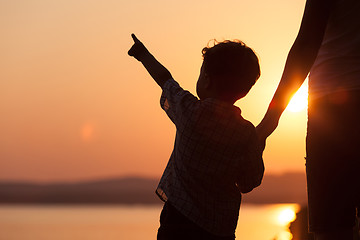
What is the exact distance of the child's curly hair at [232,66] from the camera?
3351mm

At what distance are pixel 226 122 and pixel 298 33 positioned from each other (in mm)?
587

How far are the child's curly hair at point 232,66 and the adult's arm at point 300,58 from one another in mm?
177

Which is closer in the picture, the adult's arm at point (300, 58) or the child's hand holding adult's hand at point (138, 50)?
the adult's arm at point (300, 58)

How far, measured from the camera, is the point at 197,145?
335 centimetres

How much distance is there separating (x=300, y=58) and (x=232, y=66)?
0.35 meters

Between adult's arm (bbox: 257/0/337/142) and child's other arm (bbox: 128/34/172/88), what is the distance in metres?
0.60

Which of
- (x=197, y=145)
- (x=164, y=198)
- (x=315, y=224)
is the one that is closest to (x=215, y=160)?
(x=197, y=145)

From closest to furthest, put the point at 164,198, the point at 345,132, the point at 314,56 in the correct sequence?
1. the point at 345,132
2. the point at 314,56
3. the point at 164,198

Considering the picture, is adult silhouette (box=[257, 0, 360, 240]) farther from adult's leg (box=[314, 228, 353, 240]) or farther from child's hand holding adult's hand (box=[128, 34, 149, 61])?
child's hand holding adult's hand (box=[128, 34, 149, 61])

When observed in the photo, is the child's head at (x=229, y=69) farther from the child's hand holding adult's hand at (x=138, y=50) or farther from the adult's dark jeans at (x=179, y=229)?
the adult's dark jeans at (x=179, y=229)

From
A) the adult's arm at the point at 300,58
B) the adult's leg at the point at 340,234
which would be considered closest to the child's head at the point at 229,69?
the adult's arm at the point at 300,58

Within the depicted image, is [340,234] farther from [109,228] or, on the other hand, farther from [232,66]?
[109,228]

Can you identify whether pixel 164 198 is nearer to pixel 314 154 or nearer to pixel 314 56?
pixel 314 154

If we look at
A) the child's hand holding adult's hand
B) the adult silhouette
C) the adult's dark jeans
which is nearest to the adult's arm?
the adult silhouette
